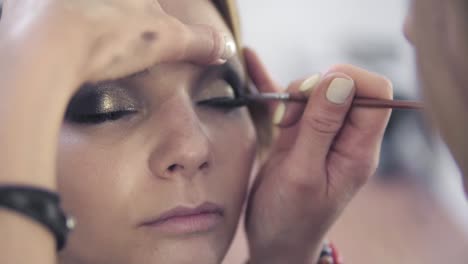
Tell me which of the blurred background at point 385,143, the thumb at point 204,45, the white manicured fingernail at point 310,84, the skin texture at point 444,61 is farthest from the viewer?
the blurred background at point 385,143

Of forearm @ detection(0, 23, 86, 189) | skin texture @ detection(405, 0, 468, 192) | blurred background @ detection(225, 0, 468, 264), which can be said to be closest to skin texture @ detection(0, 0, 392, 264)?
forearm @ detection(0, 23, 86, 189)

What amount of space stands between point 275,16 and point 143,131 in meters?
2.39

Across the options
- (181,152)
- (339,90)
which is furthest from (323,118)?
(181,152)

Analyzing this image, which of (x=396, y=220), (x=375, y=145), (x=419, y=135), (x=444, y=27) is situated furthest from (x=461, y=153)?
(x=419, y=135)

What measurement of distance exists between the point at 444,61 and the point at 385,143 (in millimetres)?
2423

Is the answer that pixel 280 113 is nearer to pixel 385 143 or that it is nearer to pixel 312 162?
pixel 312 162

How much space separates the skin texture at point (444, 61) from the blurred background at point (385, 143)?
140 cm

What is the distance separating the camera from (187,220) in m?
0.75

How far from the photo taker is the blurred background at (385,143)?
208cm

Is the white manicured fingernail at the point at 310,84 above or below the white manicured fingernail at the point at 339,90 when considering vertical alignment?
below

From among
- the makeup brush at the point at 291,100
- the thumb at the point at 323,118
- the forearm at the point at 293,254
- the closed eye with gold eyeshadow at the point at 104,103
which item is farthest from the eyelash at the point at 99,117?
the forearm at the point at 293,254

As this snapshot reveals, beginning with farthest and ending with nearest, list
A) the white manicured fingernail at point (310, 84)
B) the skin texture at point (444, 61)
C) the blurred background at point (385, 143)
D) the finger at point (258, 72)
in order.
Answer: the blurred background at point (385, 143) < the finger at point (258, 72) < the white manicured fingernail at point (310, 84) < the skin texture at point (444, 61)

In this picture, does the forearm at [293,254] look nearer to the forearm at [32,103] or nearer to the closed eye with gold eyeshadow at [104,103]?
the closed eye with gold eyeshadow at [104,103]

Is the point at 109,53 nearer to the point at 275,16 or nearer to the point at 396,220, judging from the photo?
the point at 396,220
